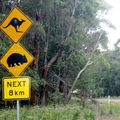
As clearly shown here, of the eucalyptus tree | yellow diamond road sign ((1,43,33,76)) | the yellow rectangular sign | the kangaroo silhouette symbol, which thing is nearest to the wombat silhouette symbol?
yellow diamond road sign ((1,43,33,76))

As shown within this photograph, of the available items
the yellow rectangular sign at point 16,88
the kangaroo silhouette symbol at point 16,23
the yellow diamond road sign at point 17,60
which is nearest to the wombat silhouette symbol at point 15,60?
the yellow diamond road sign at point 17,60

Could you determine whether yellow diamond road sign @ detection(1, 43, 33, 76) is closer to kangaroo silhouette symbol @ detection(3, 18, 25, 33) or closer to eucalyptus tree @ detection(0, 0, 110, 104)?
kangaroo silhouette symbol @ detection(3, 18, 25, 33)

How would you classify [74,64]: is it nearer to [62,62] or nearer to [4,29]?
[62,62]

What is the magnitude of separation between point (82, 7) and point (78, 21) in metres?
1.18

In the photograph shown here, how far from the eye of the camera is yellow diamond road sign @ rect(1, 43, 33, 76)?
26.2ft

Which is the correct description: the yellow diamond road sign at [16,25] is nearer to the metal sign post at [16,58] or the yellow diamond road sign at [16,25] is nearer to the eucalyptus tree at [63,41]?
the metal sign post at [16,58]

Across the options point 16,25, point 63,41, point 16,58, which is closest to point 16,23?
point 16,25

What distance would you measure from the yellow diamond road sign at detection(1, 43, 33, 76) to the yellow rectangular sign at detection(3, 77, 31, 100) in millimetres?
153

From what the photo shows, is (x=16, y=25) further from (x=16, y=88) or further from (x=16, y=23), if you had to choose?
(x=16, y=88)

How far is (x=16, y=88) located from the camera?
7.94 m

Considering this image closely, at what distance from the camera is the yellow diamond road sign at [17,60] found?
7988mm

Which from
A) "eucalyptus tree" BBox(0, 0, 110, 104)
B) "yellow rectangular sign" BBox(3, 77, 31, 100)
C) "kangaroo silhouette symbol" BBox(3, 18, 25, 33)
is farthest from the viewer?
"eucalyptus tree" BBox(0, 0, 110, 104)

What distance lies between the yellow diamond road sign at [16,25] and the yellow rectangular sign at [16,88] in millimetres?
836

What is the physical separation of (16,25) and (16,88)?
1.32m
